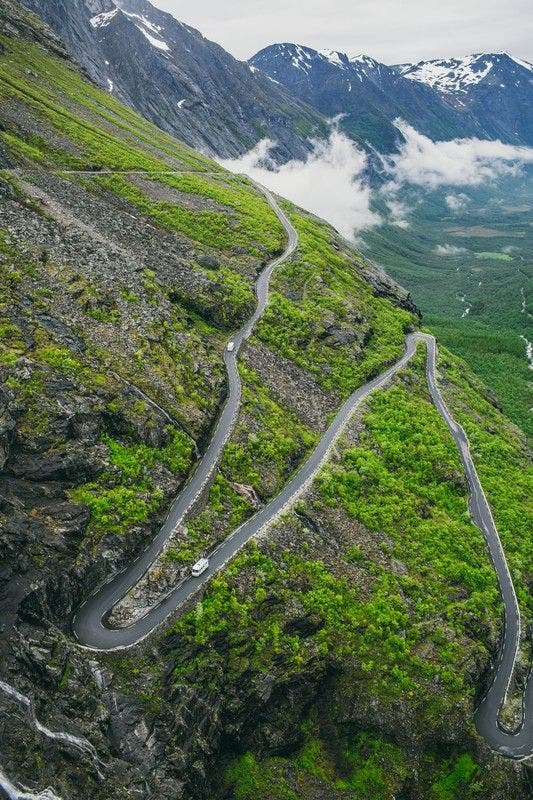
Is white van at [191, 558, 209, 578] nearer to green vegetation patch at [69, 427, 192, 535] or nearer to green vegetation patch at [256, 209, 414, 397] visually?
green vegetation patch at [69, 427, 192, 535]

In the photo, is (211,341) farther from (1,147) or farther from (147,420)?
(1,147)

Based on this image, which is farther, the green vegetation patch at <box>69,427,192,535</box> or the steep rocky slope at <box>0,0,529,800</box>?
the green vegetation patch at <box>69,427,192,535</box>

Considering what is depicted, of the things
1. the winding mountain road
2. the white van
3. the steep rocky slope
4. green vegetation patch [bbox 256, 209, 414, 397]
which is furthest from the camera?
green vegetation patch [bbox 256, 209, 414, 397]

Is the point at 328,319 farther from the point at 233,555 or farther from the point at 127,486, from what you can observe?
the point at 233,555

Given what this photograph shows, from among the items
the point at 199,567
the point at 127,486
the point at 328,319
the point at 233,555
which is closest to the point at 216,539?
the point at 233,555

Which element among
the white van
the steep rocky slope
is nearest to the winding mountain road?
the white van

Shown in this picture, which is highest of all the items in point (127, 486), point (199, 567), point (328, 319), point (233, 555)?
point (328, 319)
